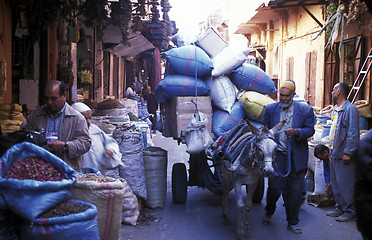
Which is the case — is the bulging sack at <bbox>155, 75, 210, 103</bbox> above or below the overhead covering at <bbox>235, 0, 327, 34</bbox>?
below

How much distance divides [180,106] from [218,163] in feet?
4.16

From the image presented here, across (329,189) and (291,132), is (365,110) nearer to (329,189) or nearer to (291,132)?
(329,189)

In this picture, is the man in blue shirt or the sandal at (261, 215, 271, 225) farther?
the man in blue shirt

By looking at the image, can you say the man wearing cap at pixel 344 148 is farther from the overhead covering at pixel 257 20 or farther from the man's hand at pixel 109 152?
the overhead covering at pixel 257 20

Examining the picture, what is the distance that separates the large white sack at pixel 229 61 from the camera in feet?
27.1

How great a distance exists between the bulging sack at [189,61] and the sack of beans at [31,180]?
14.8 feet

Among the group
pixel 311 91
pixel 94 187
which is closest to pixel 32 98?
pixel 94 187

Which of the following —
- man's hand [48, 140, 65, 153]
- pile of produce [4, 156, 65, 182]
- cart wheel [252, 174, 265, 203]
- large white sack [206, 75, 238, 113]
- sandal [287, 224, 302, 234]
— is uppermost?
large white sack [206, 75, 238, 113]

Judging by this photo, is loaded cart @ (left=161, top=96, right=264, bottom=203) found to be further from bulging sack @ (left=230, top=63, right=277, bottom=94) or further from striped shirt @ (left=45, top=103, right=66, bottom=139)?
striped shirt @ (left=45, top=103, right=66, bottom=139)

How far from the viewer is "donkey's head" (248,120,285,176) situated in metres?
5.89

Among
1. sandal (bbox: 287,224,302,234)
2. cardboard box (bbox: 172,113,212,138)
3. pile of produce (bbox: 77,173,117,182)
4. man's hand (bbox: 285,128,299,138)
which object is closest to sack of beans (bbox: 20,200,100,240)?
pile of produce (bbox: 77,173,117,182)

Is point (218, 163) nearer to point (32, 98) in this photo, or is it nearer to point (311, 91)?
point (32, 98)

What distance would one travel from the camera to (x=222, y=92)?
8.23m

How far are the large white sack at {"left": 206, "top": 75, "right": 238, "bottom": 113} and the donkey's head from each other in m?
2.06
